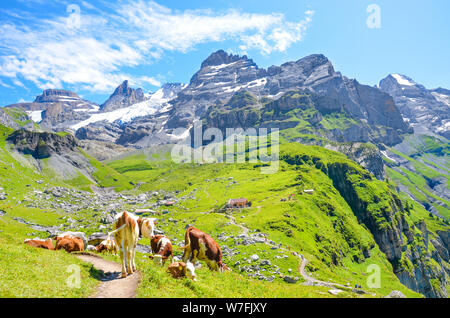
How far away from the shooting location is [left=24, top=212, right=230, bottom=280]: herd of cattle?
17.7 metres

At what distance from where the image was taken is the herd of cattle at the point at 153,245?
1772 cm

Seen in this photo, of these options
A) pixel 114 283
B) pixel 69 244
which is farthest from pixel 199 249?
pixel 69 244

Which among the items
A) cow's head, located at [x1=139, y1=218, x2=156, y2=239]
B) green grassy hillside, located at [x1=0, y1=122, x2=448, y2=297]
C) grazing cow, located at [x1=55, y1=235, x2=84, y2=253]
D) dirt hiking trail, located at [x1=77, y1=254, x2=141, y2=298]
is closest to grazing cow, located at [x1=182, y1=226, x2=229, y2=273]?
green grassy hillside, located at [x1=0, y1=122, x2=448, y2=297]

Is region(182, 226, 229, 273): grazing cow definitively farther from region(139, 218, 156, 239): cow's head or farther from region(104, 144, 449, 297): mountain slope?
region(104, 144, 449, 297): mountain slope

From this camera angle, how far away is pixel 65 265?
17641 millimetres

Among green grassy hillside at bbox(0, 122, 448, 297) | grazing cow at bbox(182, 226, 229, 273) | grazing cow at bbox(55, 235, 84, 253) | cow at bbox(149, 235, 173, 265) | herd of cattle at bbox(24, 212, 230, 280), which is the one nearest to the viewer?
green grassy hillside at bbox(0, 122, 448, 297)

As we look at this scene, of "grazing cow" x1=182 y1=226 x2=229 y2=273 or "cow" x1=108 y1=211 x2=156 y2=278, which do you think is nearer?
"cow" x1=108 y1=211 x2=156 y2=278

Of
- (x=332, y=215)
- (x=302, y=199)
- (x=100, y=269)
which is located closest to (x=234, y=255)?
(x=100, y=269)

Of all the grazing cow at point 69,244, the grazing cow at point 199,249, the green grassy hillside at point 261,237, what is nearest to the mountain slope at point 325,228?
the green grassy hillside at point 261,237

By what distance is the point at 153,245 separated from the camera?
84.2 feet

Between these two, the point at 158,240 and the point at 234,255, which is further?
the point at 234,255

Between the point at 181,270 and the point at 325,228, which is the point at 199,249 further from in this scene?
the point at 325,228
